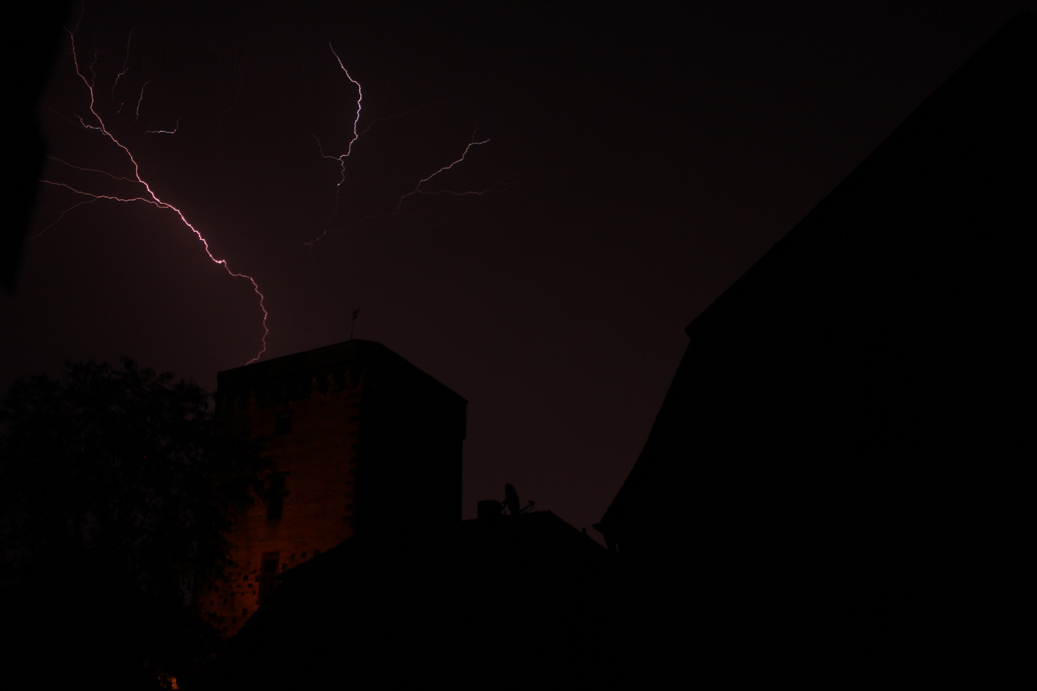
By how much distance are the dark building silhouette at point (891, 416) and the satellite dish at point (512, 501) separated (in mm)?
12547

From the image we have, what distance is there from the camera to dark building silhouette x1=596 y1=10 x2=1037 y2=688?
4.11m

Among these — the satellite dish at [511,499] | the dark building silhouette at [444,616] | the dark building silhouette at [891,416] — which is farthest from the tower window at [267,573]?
the dark building silhouette at [891,416]

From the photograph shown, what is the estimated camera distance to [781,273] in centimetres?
656

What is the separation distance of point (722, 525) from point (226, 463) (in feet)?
71.5

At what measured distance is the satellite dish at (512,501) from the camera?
20.2m

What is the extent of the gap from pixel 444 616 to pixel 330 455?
1125cm

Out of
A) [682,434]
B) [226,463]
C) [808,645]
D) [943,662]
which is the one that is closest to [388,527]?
[226,463]

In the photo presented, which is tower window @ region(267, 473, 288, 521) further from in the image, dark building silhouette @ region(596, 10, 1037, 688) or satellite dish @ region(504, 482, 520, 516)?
dark building silhouette @ region(596, 10, 1037, 688)

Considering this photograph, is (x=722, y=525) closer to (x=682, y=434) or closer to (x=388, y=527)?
(x=682, y=434)

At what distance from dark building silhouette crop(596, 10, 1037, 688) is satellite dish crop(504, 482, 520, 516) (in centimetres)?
1253

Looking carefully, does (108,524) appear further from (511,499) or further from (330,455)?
(511,499)

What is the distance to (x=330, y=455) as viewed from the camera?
82.4ft

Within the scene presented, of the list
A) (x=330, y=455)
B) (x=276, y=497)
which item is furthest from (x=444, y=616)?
(x=276, y=497)

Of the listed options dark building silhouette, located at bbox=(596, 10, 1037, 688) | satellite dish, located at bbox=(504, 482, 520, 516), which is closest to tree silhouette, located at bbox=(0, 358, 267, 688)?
satellite dish, located at bbox=(504, 482, 520, 516)
